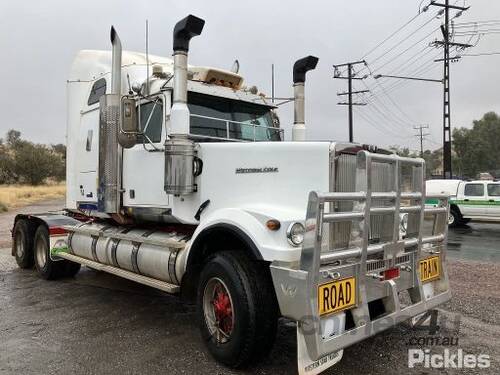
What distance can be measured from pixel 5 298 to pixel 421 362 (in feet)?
18.9

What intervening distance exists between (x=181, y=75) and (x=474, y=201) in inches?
653

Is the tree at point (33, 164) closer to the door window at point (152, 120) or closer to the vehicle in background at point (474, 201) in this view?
the vehicle in background at point (474, 201)

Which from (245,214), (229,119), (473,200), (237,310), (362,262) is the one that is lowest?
(237,310)

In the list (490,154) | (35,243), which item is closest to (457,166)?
(490,154)

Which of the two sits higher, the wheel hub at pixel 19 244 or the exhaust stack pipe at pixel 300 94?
the exhaust stack pipe at pixel 300 94

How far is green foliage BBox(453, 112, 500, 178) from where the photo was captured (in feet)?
219

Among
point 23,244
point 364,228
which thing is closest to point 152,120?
point 364,228

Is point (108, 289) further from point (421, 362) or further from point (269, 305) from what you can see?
point (421, 362)

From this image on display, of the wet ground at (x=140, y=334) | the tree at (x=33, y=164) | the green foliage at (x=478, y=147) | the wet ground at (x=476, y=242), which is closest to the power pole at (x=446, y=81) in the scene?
the wet ground at (x=476, y=242)

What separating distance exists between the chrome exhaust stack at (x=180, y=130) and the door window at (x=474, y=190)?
16.5m

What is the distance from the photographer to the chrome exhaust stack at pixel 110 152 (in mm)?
6254

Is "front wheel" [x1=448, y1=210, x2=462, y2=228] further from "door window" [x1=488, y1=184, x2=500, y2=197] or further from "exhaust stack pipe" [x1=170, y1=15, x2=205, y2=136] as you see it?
"exhaust stack pipe" [x1=170, y1=15, x2=205, y2=136]

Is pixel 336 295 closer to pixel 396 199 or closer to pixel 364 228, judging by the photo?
pixel 364 228

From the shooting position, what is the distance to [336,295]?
386 centimetres
